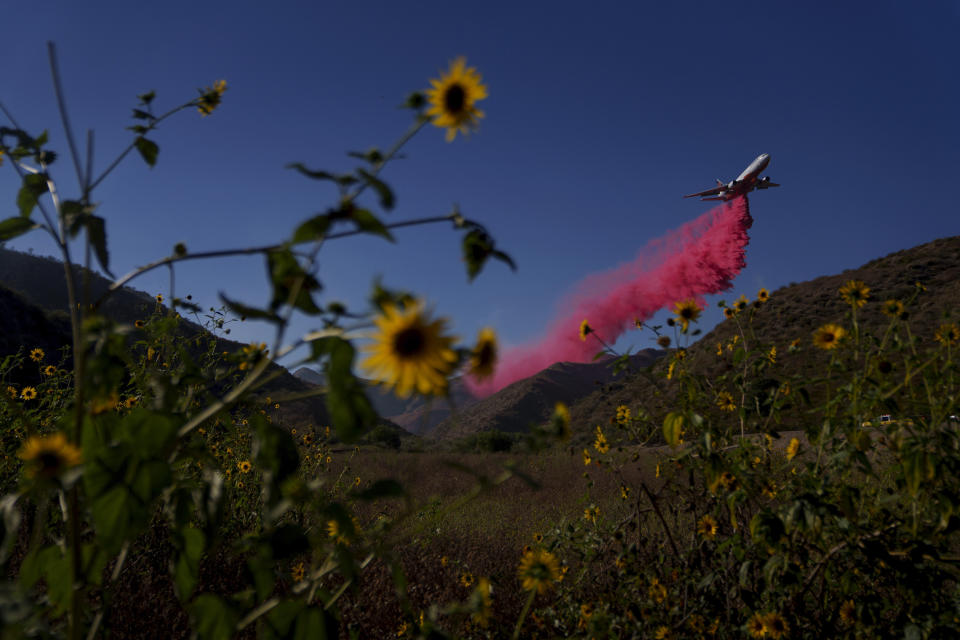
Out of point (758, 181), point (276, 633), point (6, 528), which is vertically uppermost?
point (758, 181)

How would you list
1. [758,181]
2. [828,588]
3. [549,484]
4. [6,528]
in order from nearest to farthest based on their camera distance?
[6,528], [828,588], [549,484], [758,181]

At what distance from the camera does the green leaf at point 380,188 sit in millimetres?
818

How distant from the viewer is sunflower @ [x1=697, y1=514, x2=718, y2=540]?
6.55 feet

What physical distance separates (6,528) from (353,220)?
61 cm

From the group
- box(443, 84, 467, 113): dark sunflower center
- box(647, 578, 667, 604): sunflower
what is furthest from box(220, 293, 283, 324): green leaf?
box(647, 578, 667, 604): sunflower

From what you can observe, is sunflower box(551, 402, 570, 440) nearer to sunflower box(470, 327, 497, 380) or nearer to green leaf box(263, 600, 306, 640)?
sunflower box(470, 327, 497, 380)

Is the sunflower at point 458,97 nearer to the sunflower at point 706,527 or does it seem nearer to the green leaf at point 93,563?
the green leaf at point 93,563

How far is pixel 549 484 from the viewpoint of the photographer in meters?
7.62

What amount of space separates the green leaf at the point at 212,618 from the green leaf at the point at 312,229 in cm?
53

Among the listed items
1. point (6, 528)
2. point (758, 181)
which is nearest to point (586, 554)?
point (6, 528)

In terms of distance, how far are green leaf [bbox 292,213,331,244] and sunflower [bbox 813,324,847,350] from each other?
70.6 inches

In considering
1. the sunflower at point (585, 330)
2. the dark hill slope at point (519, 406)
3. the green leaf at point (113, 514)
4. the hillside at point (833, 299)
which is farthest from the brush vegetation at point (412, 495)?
the dark hill slope at point (519, 406)

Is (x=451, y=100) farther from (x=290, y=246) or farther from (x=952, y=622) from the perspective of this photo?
(x=952, y=622)

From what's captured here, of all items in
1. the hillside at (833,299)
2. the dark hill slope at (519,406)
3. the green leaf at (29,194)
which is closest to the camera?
the green leaf at (29,194)
